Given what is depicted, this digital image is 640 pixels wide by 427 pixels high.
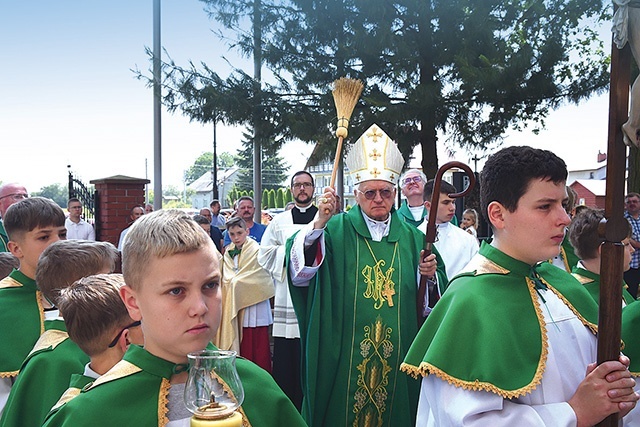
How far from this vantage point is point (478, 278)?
2.39 meters

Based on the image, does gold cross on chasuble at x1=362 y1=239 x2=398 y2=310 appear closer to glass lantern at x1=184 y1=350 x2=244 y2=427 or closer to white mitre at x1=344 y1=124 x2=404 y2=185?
white mitre at x1=344 y1=124 x2=404 y2=185

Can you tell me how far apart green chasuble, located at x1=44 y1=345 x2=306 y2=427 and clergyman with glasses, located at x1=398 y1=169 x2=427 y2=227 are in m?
5.08

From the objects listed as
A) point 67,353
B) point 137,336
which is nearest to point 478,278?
point 137,336

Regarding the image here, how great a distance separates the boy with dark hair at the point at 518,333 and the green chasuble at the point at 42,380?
1.40 m

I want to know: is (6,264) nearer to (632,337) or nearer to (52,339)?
(52,339)

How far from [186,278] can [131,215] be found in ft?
29.6

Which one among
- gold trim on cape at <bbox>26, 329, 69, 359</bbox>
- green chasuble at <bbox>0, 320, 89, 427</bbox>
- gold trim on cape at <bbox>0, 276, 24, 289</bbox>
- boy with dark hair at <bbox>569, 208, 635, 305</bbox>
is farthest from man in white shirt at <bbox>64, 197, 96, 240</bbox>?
boy with dark hair at <bbox>569, 208, 635, 305</bbox>

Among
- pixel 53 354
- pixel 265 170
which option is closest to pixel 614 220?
pixel 53 354

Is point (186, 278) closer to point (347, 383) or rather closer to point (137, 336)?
point (137, 336)

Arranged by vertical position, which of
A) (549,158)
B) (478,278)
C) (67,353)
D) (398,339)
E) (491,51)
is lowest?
(398,339)

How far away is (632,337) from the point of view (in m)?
2.68

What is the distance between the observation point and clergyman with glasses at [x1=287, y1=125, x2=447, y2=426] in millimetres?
4219

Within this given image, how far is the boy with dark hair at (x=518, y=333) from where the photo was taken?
215cm

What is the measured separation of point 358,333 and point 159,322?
261 centimetres
